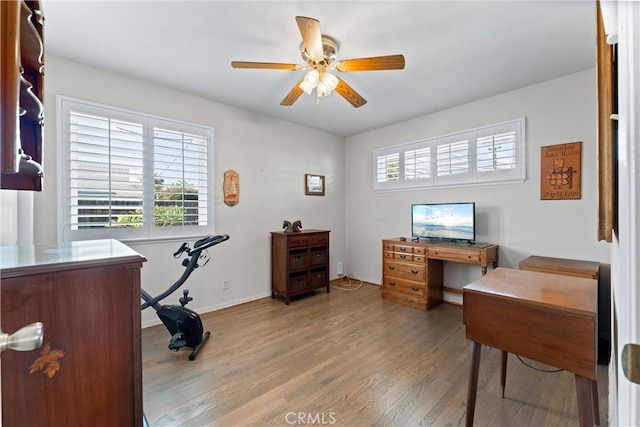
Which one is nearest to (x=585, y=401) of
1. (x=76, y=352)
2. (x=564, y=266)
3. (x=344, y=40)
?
(x=564, y=266)

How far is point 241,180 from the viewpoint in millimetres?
3631

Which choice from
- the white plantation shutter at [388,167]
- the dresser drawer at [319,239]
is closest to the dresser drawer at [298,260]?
the dresser drawer at [319,239]

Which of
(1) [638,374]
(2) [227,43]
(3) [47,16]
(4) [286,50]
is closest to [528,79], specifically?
(4) [286,50]

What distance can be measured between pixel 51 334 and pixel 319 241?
128 inches

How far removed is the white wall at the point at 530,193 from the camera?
2.67 metres

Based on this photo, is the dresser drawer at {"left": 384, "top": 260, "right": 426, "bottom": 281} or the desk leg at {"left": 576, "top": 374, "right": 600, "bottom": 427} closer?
the desk leg at {"left": 576, "top": 374, "right": 600, "bottom": 427}

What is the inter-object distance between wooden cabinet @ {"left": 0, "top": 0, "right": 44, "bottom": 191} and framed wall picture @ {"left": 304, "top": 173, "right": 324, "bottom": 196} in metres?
3.48

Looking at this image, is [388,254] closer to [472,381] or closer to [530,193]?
[530,193]

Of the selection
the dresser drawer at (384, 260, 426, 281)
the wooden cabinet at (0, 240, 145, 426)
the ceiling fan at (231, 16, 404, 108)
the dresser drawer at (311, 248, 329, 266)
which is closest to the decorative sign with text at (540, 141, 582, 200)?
the dresser drawer at (384, 260, 426, 281)

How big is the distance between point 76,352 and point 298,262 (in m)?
2.89

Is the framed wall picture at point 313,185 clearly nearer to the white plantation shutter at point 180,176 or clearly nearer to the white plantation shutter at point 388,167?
the white plantation shutter at point 388,167

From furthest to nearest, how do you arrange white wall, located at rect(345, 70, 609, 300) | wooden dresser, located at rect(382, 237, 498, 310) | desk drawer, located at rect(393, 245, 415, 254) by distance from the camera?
desk drawer, located at rect(393, 245, 415, 254)
wooden dresser, located at rect(382, 237, 498, 310)
white wall, located at rect(345, 70, 609, 300)

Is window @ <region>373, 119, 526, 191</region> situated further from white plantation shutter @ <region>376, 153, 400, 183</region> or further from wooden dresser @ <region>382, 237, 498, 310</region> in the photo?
wooden dresser @ <region>382, 237, 498, 310</region>

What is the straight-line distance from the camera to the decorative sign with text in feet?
8.92
